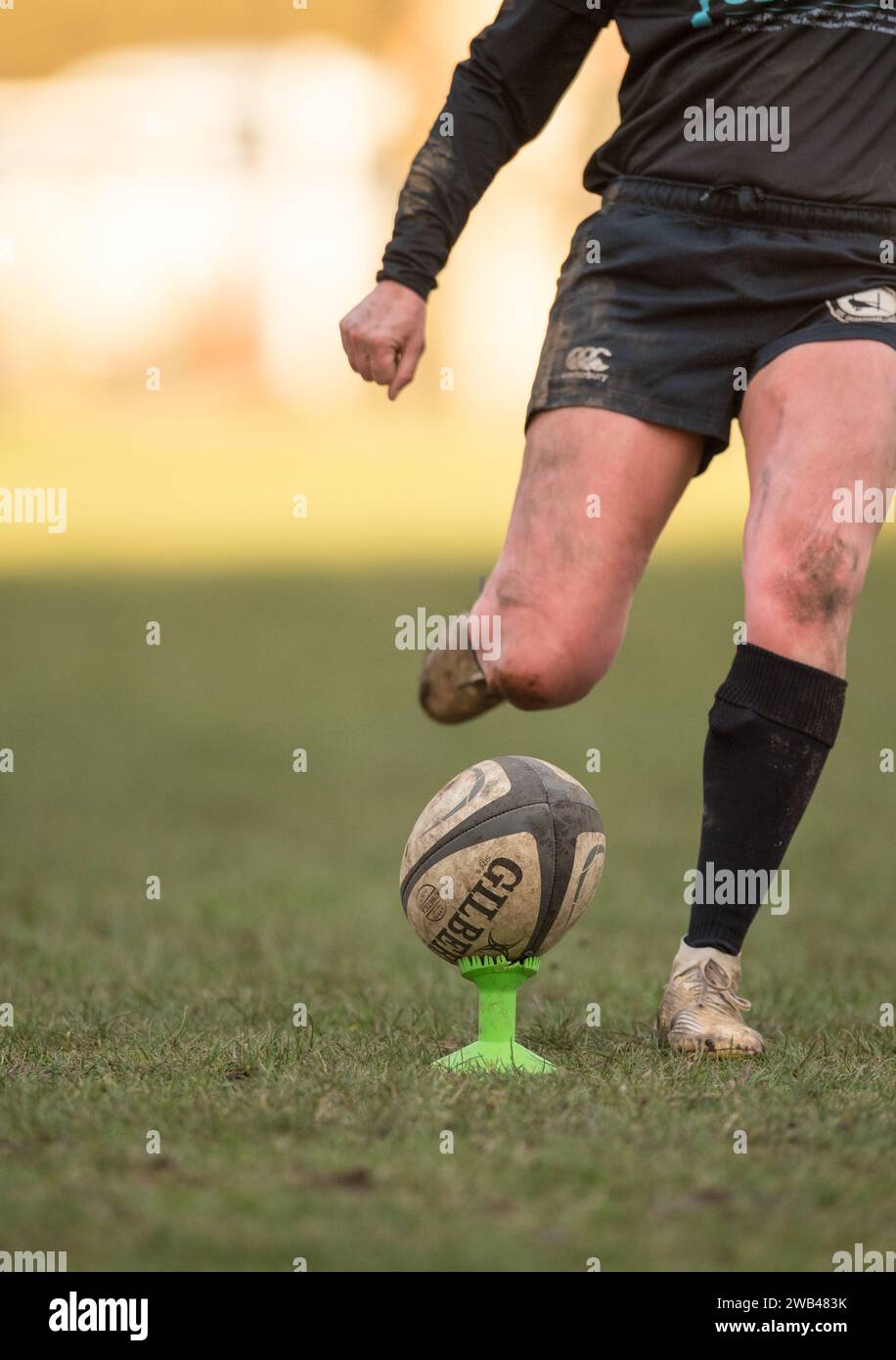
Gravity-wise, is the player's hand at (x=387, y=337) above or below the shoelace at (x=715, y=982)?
above

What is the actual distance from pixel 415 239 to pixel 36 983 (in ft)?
7.11

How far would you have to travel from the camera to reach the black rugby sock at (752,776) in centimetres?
366

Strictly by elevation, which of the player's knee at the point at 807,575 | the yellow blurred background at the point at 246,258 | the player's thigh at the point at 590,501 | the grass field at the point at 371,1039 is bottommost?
the grass field at the point at 371,1039

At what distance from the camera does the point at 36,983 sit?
4.74 m

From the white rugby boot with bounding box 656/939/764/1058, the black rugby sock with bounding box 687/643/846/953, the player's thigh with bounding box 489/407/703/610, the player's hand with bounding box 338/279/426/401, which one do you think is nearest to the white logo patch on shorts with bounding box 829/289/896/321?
the player's thigh with bounding box 489/407/703/610

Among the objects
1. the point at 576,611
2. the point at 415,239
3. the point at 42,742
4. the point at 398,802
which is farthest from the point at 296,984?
the point at 42,742

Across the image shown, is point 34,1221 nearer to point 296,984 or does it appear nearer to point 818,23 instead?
point 296,984

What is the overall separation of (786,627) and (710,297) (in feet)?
2.53

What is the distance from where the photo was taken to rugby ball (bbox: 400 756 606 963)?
351cm

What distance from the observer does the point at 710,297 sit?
3.87 m

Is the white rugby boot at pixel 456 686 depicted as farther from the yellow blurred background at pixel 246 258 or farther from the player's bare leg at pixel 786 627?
the yellow blurred background at pixel 246 258

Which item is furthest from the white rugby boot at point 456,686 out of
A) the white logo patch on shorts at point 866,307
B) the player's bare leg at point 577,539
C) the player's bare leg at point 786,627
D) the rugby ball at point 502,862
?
the white logo patch on shorts at point 866,307

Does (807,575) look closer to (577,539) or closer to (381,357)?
(577,539)

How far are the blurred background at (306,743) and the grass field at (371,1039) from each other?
15mm
